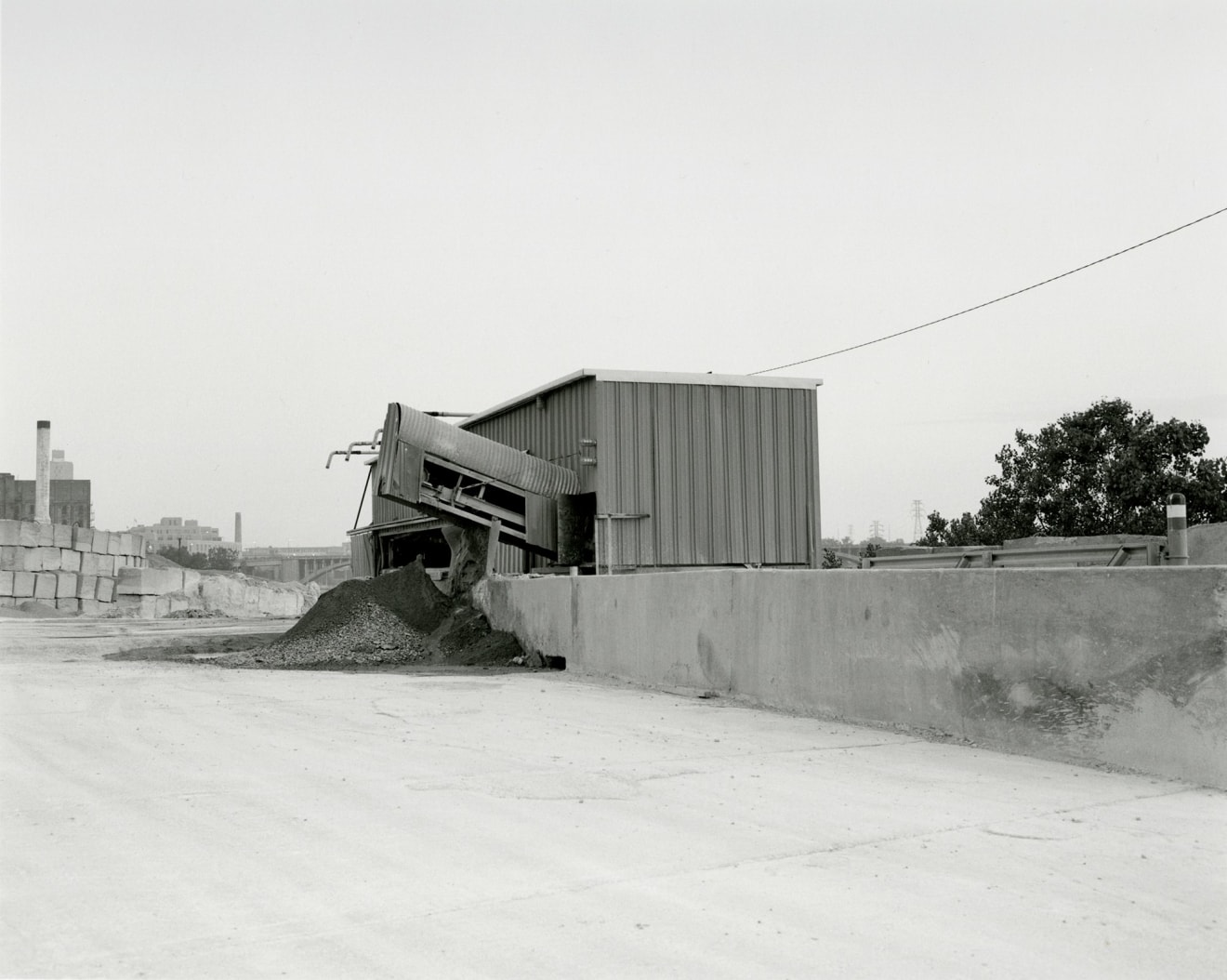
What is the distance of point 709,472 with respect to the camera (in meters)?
20.8

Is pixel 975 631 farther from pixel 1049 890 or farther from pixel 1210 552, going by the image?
pixel 1210 552

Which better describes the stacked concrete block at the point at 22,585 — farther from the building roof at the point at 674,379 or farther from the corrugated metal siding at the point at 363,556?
the building roof at the point at 674,379

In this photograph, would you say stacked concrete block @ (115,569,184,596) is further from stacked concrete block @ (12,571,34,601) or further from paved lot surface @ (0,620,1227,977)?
paved lot surface @ (0,620,1227,977)

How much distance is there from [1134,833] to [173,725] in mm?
7059

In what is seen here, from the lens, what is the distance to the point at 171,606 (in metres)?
39.8

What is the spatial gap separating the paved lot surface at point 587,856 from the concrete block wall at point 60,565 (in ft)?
91.2

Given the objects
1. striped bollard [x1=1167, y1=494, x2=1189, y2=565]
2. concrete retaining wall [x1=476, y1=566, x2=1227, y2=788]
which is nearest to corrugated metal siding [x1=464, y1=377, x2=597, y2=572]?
concrete retaining wall [x1=476, y1=566, x2=1227, y2=788]

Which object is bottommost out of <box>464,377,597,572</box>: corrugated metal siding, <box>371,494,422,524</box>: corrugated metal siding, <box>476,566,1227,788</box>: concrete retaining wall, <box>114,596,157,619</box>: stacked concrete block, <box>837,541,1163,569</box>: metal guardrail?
<box>114,596,157,619</box>: stacked concrete block

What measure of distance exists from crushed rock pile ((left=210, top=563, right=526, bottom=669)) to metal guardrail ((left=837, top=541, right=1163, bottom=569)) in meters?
5.73

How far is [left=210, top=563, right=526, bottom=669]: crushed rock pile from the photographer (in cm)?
1616

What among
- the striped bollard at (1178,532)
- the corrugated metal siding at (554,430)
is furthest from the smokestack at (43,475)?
the striped bollard at (1178,532)

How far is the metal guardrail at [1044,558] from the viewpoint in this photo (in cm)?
1204

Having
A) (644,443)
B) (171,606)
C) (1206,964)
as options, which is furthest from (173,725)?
(171,606)

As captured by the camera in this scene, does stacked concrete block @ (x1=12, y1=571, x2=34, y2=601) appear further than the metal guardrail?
Yes
